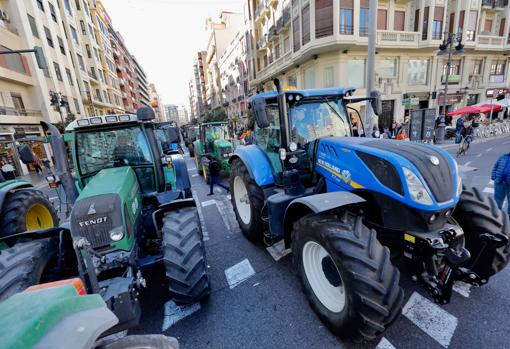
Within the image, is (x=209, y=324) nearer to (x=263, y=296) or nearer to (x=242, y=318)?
(x=242, y=318)

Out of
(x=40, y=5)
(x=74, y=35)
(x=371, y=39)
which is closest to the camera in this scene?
(x=371, y=39)

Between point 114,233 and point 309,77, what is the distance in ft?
65.6

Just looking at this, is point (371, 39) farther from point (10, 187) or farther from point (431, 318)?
point (10, 187)

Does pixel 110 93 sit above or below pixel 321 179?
above

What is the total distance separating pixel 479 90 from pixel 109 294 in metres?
32.0

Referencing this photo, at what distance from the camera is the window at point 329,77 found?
56.3 feet

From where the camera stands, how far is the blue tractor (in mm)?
1837

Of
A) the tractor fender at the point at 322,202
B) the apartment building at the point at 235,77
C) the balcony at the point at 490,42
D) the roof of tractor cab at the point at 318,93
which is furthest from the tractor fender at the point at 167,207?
the apartment building at the point at 235,77

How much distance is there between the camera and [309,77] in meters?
19.2

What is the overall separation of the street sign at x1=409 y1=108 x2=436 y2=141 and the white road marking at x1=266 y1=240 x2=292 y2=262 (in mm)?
11743

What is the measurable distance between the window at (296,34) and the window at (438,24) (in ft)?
35.3

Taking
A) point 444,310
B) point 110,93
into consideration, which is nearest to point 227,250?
point 444,310

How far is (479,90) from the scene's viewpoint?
2205 cm

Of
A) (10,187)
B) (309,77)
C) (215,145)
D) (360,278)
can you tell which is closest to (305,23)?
(309,77)
